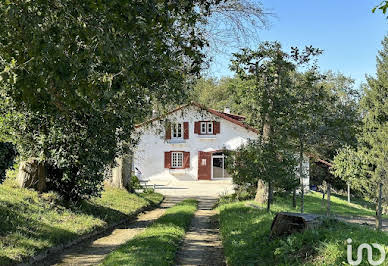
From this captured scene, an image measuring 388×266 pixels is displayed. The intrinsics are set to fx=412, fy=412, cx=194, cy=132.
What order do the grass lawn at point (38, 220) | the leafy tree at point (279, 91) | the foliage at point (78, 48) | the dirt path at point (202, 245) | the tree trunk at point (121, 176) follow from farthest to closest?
the tree trunk at point (121, 176), the leafy tree at point (279, 91), the dirt path at point (202, 245), the grass lawn at point (38, 220), the foliage at point (78, 48)

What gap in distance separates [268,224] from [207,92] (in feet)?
179

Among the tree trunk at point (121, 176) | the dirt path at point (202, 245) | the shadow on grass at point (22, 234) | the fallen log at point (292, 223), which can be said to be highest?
the tree trunk at point (121, 176)

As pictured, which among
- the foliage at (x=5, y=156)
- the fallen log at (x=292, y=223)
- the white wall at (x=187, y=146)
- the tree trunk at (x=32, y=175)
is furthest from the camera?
the white wall at (x=187, y=146)

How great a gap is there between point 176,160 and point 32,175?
2711 cm

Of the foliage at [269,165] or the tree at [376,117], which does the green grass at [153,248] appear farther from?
the tree at [376,117]

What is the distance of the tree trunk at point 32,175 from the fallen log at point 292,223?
821cm

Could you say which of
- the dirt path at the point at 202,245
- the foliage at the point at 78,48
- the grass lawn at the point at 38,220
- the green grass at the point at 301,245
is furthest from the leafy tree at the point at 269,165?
the foliage at the point at 78,48

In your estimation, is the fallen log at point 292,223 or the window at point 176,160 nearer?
the fallen log at point 292,223

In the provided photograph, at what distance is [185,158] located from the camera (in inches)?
1575

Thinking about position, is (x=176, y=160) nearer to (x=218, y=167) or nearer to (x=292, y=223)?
(x=218, y=167)

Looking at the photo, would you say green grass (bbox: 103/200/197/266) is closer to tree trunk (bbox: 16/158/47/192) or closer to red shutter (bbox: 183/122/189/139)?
tree trunk (bbox: 16/158/47/192)

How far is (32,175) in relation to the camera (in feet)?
44.1

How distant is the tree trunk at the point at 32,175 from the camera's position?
1341 centimetres

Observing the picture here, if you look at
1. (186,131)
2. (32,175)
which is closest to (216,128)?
(186,131)
